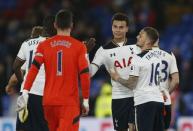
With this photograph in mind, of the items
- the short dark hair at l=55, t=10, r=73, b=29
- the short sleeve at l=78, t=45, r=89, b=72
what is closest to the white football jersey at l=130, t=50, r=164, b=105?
the short sleeve at l=78, t=45, r=89, b=72

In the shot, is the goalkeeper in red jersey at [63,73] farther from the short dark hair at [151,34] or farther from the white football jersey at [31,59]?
the short dark hair at [151,34]

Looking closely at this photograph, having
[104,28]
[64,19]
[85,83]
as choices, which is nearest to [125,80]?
[85,83]

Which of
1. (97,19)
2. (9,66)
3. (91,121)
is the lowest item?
(91,121)

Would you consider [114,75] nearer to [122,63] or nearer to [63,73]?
[122,63]

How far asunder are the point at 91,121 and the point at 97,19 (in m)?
7.56

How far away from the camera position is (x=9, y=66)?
70.2ft

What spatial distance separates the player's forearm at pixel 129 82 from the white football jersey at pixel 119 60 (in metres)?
0.45

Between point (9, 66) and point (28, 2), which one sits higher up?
point (28, 2)

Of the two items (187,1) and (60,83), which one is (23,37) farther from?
(60,83)

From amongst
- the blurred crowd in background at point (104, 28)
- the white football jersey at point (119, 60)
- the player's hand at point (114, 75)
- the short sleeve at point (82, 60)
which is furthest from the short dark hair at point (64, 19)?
the blurred crowd in background at point (104, 28)

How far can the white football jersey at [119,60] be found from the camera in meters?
12.8

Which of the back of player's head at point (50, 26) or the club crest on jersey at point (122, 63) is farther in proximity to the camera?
the club crest on jersey at point (122, 63)

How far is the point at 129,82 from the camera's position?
39.7ft

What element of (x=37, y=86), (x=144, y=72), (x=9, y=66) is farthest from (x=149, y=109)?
(x=9, y=66)
